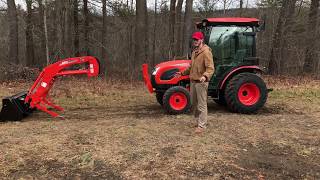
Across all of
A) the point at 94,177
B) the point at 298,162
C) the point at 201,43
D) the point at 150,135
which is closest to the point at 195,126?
the point at 150,135

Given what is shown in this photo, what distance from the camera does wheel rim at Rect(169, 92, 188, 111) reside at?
8383mm

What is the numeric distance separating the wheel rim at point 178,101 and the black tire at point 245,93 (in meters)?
1.02

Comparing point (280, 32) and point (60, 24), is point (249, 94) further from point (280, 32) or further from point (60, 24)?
point (280, 32)

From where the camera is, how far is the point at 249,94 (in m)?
8.93

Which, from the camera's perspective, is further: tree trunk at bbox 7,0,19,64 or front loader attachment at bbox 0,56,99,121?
tree trunk at bbox 7,0,19,64

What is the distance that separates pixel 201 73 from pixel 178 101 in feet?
5.45

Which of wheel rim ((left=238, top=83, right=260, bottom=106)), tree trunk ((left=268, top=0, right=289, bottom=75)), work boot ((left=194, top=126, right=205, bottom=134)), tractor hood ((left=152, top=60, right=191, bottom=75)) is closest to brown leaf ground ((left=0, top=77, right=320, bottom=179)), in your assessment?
work boot ((left=194, top=126, right=205, bottom=134))

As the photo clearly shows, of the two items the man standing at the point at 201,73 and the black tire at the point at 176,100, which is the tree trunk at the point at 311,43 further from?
the man standing at the point at 201,73

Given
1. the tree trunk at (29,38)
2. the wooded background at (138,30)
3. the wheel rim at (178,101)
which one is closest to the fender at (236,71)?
the wheel rim at (178,101)

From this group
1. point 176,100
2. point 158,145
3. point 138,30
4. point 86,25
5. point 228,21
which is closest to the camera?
point 158,145

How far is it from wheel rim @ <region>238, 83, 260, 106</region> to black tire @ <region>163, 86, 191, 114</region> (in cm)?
133

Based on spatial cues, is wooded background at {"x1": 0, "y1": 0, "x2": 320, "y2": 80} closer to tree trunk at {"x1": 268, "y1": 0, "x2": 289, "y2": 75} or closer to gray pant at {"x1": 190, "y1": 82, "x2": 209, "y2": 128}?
tree trunk at {"x1": 268, "y1": 0, "x2": 289, "y2": 75}

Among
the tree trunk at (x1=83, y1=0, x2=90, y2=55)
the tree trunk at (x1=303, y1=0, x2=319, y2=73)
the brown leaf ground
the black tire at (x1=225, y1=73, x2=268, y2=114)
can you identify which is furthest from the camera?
the tree trunk at (x1=83, y1=0, x2=90, y2=55)

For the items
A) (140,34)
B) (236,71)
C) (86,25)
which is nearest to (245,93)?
(236,71)
